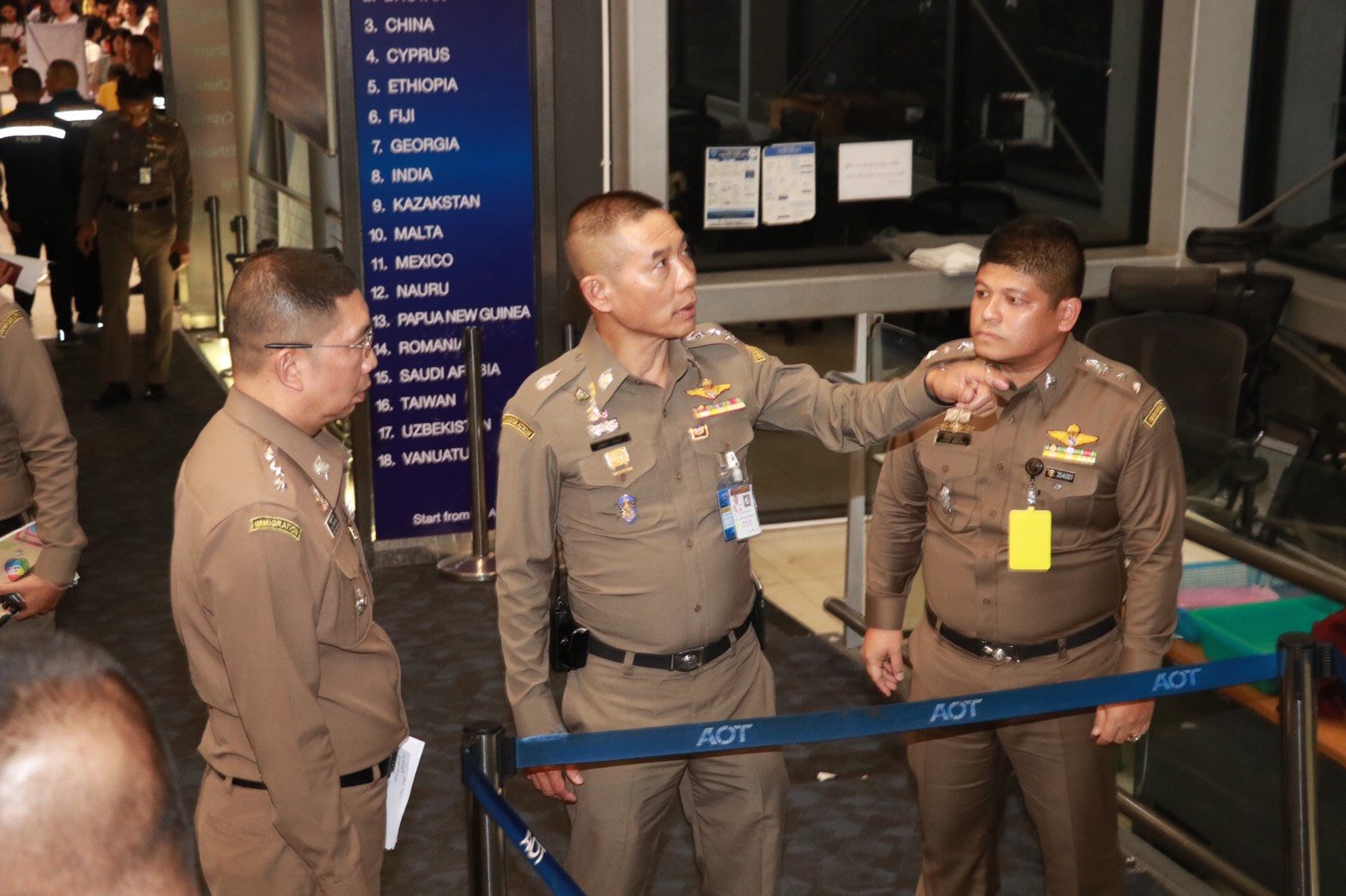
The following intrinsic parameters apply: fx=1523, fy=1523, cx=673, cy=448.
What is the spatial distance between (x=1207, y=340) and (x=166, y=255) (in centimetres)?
592

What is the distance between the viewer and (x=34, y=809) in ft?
3.62

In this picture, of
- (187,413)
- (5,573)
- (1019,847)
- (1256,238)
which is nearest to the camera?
(5,573)

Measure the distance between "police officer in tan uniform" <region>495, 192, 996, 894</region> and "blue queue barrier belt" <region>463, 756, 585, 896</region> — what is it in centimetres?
36

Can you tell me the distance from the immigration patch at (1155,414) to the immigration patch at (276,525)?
1.76 m

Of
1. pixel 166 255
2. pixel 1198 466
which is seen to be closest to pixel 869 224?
pixel 1198 466

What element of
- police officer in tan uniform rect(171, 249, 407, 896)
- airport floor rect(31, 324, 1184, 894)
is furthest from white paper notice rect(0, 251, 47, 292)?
police officer in tan uniform rect(171, 249, 407, 896)

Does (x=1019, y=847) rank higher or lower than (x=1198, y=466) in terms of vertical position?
lower

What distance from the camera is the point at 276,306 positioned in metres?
2.60

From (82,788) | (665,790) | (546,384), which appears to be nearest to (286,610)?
(546,384)

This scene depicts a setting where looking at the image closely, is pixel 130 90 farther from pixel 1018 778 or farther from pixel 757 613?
pixel 1018 778

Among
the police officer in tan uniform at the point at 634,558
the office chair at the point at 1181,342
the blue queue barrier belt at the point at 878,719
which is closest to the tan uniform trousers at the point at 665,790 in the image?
the police officer in tan uniform at the point at 634,558

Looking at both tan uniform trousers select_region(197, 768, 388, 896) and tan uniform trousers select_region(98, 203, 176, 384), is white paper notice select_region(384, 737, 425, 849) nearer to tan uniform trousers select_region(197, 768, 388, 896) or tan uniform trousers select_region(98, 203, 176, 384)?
tan uniform trousers select_region(197, 768, 388, 896)

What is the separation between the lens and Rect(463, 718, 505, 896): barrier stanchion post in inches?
103

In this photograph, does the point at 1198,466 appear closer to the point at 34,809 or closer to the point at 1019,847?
the point at 1019,847
